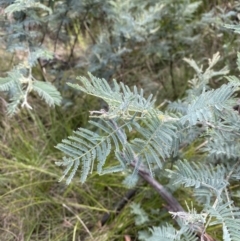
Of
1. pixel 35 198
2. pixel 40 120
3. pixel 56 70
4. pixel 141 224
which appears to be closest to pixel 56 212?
pixel 35 198

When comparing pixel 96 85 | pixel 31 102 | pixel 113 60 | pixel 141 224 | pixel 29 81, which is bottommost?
pixel 141 224

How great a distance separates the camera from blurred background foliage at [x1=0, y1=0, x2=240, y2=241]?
48.3 inches

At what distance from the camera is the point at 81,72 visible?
5.39ft

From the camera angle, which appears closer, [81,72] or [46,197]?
[46,197]

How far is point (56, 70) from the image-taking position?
1.53 meters

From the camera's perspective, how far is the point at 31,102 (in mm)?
1583

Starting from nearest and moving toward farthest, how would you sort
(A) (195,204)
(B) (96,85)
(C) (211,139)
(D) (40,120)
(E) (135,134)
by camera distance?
(B) (96,85) → (C) (211,139) → (A) (195,204) → (E) (135,134) → (D) (40,120)

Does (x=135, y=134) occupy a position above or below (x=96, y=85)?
below

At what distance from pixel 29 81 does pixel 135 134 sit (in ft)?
1.40

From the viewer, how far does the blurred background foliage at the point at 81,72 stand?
1228 mm

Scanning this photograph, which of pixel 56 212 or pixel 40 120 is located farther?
pixel 40 120

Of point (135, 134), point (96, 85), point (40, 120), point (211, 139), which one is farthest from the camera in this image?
point (40, 120)

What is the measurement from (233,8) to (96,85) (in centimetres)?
88

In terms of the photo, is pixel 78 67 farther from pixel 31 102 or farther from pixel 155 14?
pixel 155 14
